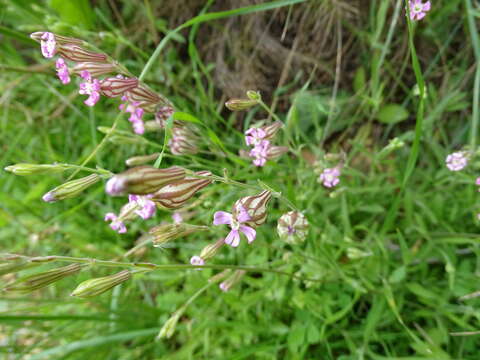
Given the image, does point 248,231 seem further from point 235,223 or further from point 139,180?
point 139,180

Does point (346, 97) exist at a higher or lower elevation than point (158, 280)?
higher

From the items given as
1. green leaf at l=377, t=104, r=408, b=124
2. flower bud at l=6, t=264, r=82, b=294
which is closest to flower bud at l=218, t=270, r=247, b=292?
flower bud at l=6, t=264, r=82, b=294

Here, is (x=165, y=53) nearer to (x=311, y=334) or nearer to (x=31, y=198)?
(x=31, y=198)

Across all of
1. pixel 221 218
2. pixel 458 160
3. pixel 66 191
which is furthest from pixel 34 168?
pixel 458 160

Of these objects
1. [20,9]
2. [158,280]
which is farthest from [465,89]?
[20,9]

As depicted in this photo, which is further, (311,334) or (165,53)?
(165,53)

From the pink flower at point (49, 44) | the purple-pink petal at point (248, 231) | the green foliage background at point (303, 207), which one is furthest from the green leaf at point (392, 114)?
the pink flower at point (49, 44)

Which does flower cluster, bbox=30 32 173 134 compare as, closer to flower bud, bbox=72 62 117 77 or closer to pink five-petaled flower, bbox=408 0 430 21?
flower bud, bbox=72 62 117 77
